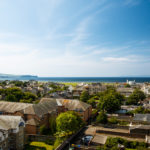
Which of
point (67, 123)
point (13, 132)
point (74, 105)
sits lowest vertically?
point (13, 132)

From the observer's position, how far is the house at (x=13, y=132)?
1225 inches

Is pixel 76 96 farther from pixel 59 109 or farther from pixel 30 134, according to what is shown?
pixel 30 134

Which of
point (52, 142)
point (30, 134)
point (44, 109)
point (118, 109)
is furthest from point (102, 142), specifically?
point (118, 109)

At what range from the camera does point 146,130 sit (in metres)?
37.9

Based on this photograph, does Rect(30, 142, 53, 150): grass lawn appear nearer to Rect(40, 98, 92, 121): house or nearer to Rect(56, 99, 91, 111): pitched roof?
Rect(40, 98, 92, 121): house

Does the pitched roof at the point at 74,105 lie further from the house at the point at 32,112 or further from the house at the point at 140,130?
the house at the point at 140,130

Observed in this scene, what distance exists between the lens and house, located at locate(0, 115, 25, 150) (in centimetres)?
3111

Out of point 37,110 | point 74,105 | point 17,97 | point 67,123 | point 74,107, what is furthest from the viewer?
point 17,97

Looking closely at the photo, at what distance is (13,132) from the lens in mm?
32500

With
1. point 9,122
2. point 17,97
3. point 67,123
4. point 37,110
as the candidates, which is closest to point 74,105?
point 37,110

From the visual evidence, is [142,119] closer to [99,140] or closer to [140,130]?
[140,130]

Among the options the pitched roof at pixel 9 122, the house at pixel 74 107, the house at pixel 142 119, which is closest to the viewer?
the pitched roof at pixel 9 122

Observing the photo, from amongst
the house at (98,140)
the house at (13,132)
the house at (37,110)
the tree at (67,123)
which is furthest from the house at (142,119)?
the house at (13,132)

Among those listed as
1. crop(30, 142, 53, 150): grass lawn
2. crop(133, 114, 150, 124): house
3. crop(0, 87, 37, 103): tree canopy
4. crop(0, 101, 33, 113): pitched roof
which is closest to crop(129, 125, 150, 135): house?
crop(133, 114, 150, 124): house
